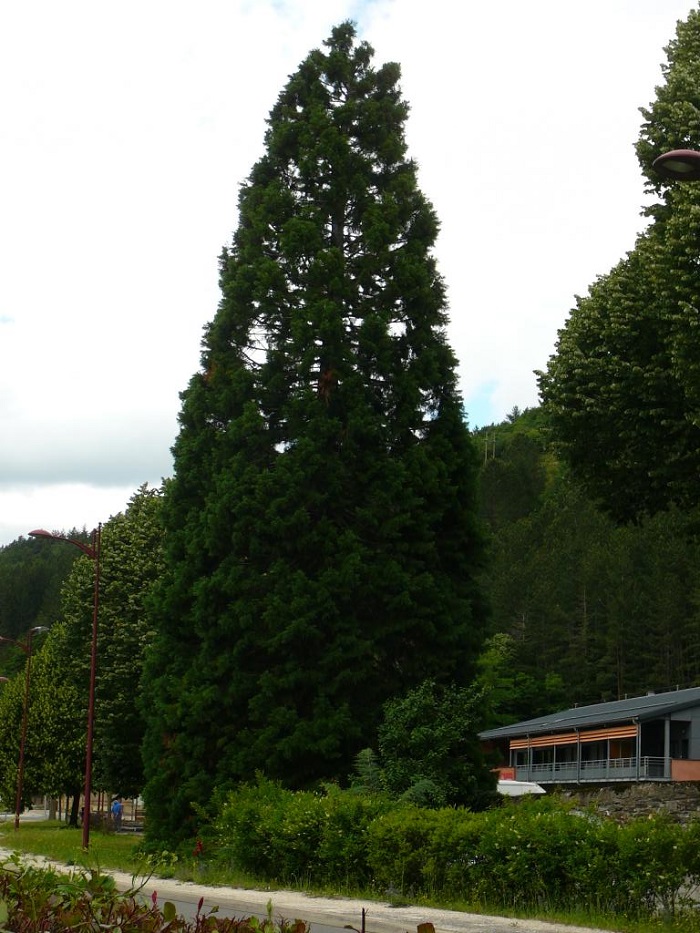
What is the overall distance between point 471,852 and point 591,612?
71904 mm

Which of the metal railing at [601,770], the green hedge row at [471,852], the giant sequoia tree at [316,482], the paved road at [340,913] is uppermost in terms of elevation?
the giant sequoia tree at [316,482]

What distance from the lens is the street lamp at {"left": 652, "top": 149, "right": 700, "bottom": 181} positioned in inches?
450

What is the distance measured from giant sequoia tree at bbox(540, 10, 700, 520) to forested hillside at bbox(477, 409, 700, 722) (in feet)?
154

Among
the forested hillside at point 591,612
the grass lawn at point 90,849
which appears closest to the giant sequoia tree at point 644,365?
the grass lawn at point 90,849

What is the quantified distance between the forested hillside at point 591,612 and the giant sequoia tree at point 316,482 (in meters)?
43.6

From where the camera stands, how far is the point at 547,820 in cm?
1452

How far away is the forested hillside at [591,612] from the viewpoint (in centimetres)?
7769

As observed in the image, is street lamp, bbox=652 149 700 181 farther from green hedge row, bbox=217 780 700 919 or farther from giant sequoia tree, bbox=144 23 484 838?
giant sequoia tree, bbox=144 23 484 838

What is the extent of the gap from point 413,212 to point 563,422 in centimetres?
834

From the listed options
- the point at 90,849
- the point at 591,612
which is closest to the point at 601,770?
the point at 90,849

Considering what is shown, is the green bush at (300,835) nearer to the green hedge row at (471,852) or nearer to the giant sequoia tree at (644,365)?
the green hedge row at (471,852)

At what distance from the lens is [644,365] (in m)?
21.3

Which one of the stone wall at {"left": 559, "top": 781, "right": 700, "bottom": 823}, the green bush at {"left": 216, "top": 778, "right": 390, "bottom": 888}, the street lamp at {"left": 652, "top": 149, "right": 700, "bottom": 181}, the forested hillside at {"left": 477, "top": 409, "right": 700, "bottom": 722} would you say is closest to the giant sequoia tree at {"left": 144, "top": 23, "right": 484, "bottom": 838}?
the green bush at {"left": 216, "top": 778, "right": 390, "bottom": 888}

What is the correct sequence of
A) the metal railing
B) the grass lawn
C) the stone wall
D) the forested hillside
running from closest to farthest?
the grass lawn, the stone wall, the metal railing, the forested hillside
